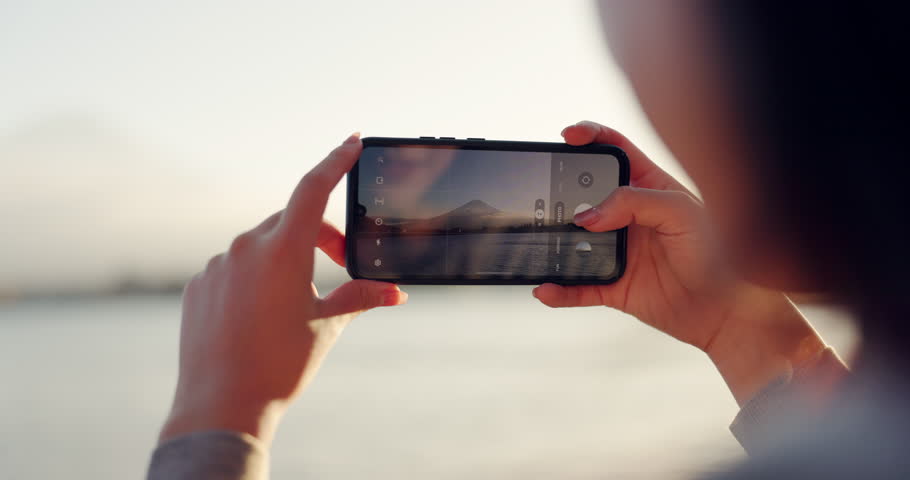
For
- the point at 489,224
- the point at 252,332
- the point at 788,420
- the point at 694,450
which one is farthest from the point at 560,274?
the point at 694,450

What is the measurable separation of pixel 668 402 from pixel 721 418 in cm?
38

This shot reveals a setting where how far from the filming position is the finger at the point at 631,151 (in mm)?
1227

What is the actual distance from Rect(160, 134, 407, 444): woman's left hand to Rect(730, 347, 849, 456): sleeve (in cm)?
63


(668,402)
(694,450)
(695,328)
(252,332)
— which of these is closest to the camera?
(252,332)

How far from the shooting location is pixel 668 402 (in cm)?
366

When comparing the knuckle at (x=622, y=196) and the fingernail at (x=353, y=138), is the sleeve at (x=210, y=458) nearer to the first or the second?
the fingernail at (x=353, y=138)

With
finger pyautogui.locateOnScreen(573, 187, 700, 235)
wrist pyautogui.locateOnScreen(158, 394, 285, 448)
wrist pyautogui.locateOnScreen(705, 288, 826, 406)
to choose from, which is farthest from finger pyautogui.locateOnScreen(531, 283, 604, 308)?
wrist pyautogui.locateOnScreen(158, 394, 285, 448)

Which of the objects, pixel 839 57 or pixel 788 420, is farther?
pixel 788 420

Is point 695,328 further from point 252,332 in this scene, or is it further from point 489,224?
point 252,332

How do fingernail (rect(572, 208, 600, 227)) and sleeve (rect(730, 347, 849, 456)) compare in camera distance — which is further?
fingernail (rect(572, 208, 600, 227))

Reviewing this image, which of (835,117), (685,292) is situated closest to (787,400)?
(685,292)

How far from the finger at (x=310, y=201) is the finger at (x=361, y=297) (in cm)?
15

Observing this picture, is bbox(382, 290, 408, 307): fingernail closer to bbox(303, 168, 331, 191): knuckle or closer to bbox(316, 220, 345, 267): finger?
bbox(316, 220, 345, 267): finger

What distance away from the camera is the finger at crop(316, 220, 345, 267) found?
1166 mm
